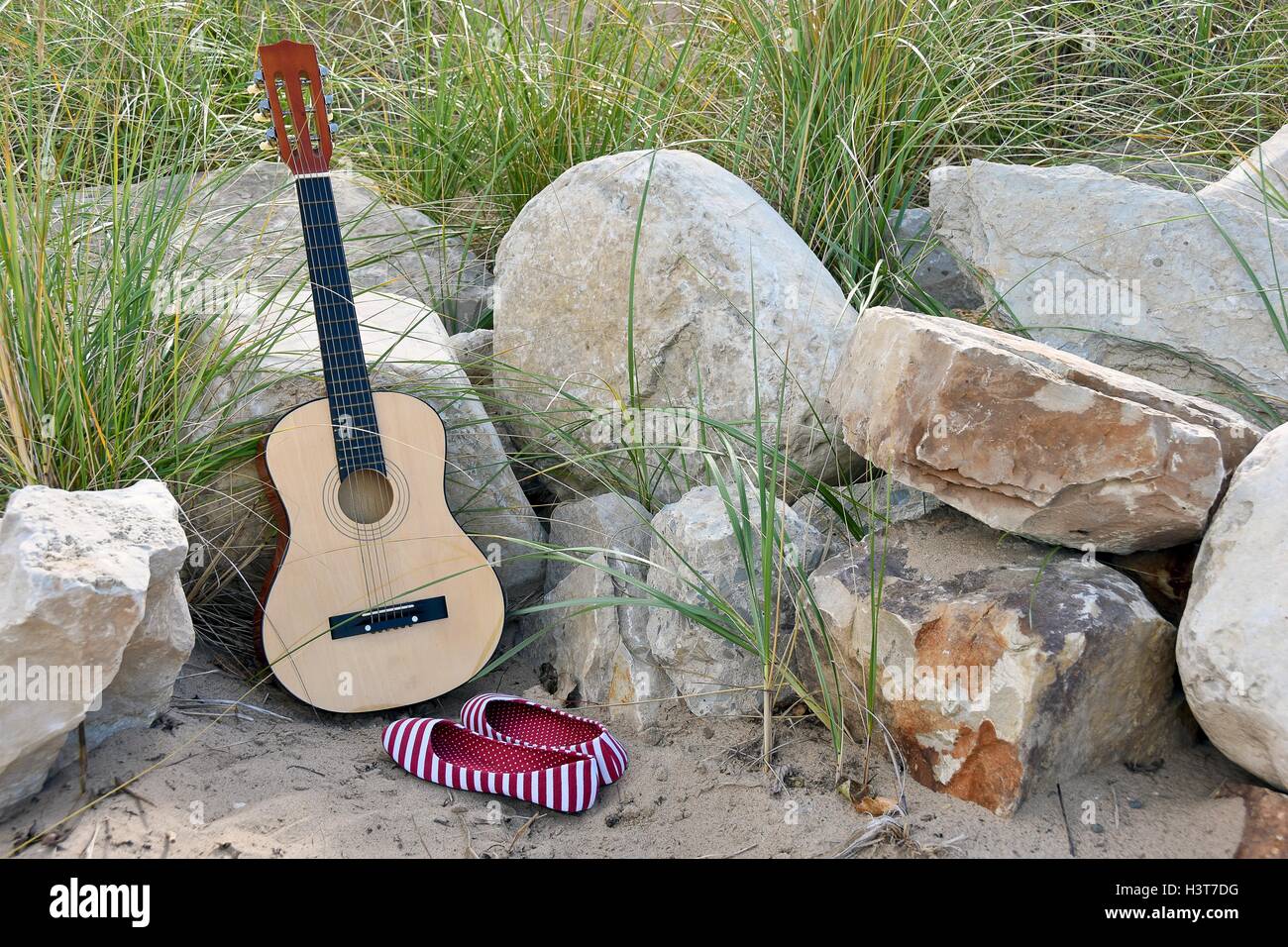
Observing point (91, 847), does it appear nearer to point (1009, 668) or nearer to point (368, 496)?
point (368, 496)

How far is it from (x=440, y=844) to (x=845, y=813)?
2.39 ft

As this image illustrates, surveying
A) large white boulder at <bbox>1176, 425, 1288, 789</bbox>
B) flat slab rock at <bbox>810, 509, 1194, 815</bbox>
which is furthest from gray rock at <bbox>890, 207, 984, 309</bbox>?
large white boulder at <bbox>1176, 425, 1288, 789</bbox>

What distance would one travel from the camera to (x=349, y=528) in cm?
239

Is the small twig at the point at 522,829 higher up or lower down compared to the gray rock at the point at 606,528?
lower down

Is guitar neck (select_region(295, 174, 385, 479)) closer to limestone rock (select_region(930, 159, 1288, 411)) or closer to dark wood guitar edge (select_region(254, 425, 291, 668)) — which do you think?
dark wood guitar edge (select_region(254, 425, 291, 668))

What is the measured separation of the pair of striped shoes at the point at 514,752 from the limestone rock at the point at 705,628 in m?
0.22

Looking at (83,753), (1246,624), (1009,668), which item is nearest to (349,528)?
(83,753)

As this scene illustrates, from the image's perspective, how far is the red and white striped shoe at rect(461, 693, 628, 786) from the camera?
7.19 feet

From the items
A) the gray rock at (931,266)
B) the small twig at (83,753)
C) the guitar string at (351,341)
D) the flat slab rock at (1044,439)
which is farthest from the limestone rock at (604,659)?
the gray rock at (931,266)

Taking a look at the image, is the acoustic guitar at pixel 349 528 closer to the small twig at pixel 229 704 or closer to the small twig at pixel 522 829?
the small twig at pixel 229 704

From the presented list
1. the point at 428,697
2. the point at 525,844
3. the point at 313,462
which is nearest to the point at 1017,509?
the point at 525,844

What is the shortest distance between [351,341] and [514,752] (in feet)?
3.25

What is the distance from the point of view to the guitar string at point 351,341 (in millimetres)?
Answer: 2408

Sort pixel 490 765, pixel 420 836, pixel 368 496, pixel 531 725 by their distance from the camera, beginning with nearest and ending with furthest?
1. pixel 420 836
2. pixel 490 765
3. pixel 531 725
4. pixel 368 496
